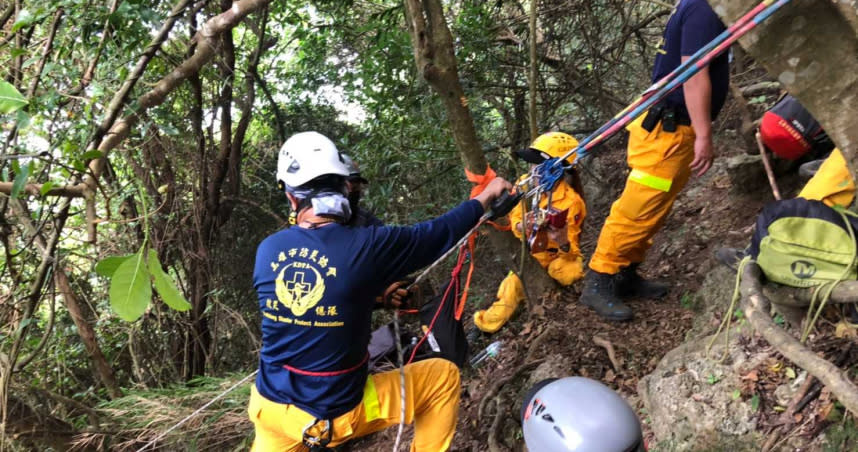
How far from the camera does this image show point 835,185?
2.02 m

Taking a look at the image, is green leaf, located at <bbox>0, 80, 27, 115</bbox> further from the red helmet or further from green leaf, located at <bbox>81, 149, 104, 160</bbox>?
the red helmet

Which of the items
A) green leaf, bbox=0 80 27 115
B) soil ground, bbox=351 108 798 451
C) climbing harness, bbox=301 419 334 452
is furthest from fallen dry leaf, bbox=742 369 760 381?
green leaf, bbox=0 80 27 115

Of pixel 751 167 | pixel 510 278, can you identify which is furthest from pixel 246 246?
pixel 751 167

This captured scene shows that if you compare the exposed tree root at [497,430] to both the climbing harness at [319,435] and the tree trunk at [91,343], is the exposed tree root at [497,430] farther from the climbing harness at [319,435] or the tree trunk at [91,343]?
the tree trunk at [91,343]

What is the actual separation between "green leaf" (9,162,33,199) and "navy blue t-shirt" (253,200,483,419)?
112 centimetres

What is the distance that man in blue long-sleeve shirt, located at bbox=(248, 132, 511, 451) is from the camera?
2340 mm

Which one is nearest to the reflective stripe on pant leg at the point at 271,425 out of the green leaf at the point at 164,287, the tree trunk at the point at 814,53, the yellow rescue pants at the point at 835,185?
the green leaf at the point at 164,287

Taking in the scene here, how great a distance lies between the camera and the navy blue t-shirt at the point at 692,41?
→ 2424 mm

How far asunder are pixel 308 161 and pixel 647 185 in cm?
186

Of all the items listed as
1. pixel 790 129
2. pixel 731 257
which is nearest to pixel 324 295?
pixel 731 257

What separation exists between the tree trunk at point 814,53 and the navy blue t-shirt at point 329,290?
4.46 ft

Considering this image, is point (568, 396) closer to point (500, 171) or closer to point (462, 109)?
point (462, 109)

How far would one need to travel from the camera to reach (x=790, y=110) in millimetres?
2881

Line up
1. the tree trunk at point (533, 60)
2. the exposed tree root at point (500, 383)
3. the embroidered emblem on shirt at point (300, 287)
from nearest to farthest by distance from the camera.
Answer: the embroidered emblem on shirt at point (300, 287) < the tree trunk at point (533, 60) < the exposed tree root at point (500, 383)
